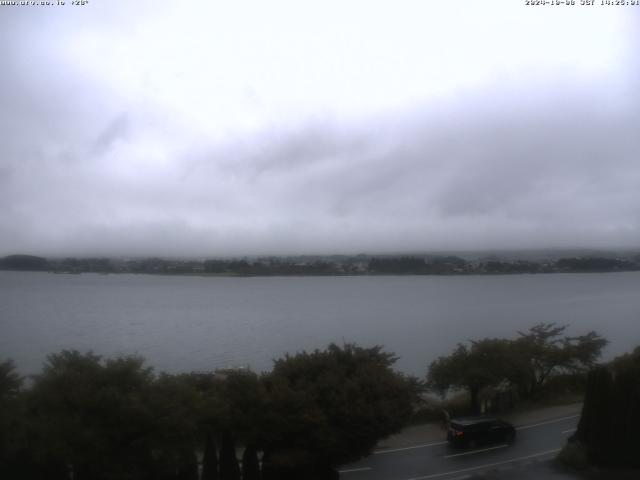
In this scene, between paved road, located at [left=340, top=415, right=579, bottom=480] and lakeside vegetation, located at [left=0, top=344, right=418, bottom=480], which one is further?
paved road, located at [left=340, top=415, right=579, bottom=480]

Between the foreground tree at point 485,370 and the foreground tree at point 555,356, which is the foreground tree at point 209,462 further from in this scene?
the foreground tree at point 555,356

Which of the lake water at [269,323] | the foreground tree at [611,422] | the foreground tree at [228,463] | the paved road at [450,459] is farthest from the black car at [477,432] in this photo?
the lake water at [269,323]

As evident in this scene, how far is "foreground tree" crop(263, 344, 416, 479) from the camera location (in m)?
12.7

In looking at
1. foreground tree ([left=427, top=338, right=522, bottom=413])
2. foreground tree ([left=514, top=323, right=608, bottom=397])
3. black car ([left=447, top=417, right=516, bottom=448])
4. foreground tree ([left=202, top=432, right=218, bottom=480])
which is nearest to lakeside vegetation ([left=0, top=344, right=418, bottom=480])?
foreground tree ([left=202, top=432, right=218, bottom=480])

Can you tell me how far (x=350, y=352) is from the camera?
14.8 metres

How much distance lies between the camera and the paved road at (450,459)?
14.8m

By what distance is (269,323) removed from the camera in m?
55.2

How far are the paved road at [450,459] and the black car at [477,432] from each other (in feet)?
0.70

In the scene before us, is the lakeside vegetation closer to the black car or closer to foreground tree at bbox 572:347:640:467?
the black car

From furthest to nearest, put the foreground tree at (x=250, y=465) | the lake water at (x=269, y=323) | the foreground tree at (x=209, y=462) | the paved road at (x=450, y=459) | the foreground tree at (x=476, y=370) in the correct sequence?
the lake water at (x=269, y=323)
the foreground tree at (x=476, y=370)
the paved road at (x=450, y=459)
the foreground tree at (x=250, y=465)
the foreground tree at (x=209, y=462)

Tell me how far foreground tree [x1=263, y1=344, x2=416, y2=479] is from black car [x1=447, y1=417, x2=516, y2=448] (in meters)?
3.79

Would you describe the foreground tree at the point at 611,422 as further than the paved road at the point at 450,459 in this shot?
No

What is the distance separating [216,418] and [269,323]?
4298cm

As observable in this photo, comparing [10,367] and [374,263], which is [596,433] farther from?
[374,263]
